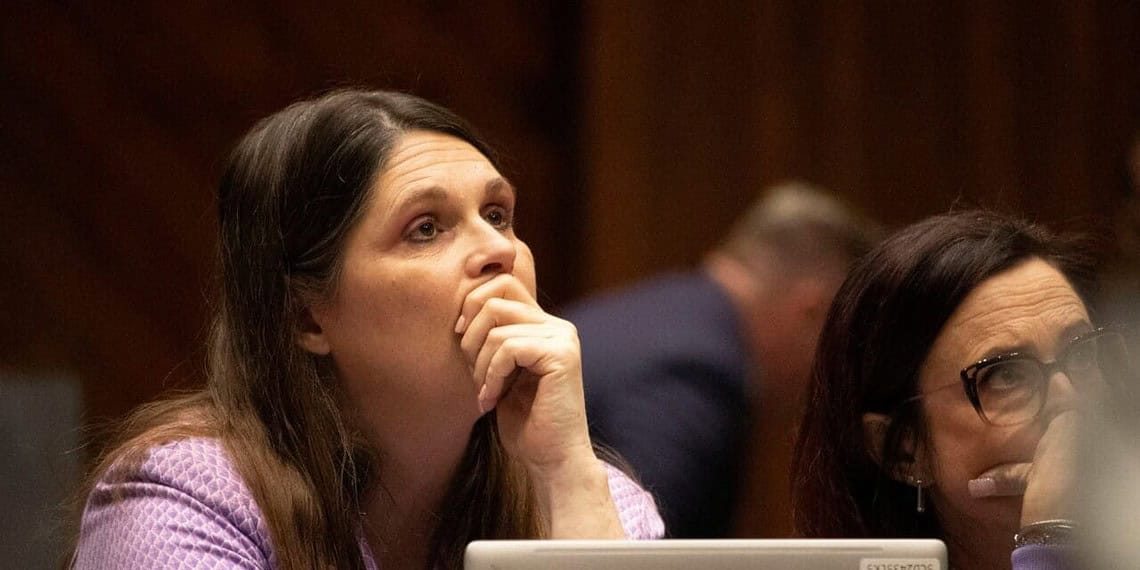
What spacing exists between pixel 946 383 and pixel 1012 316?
10 cm

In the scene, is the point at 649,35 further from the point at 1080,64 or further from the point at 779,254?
the point at 1080,64

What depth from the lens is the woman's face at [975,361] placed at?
1.57 metres

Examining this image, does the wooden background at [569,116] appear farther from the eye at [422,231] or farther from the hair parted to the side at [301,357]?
the eye at [422,231]

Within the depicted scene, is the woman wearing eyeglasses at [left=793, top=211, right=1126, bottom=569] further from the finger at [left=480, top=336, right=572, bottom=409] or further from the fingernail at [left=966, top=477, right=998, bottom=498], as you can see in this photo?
the finger at [left=480, top=336, right=572, bottom=409]

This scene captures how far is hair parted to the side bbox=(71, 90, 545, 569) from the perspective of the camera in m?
1.57

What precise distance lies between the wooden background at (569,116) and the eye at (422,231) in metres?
1.81

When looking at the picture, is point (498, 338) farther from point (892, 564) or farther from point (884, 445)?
point (892, 564)

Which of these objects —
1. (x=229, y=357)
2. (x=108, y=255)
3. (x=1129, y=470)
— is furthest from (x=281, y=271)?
(x=108, y=255)

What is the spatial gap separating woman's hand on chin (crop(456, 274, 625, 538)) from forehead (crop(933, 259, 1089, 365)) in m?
0.41

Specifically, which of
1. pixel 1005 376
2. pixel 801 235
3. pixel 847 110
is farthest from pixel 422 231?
pixel 847 110

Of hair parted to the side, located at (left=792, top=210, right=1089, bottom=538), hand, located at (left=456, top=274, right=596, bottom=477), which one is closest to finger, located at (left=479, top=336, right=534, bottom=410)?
hand, located at (left=456, top=274, right=596, bottom=477)

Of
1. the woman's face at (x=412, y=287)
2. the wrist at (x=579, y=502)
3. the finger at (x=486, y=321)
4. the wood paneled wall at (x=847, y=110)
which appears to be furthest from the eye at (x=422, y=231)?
the wood paneled wall at (x=847, y=110)

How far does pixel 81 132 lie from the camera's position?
3.43 meters

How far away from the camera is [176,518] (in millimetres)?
1450
